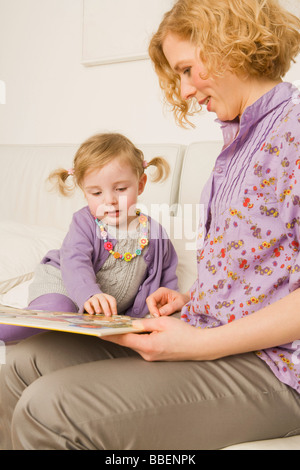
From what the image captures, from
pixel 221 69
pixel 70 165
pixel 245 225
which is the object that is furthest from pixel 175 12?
pixel 70 165

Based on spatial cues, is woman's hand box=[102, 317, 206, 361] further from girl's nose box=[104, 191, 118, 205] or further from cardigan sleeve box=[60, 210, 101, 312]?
girl's nose box=[104, 191, 118, 205]

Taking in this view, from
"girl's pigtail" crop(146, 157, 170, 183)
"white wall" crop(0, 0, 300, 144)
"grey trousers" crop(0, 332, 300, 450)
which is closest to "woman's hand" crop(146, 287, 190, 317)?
"grey trousers" crop(0, 332, 300, 450)

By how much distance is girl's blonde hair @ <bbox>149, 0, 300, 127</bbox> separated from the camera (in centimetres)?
99

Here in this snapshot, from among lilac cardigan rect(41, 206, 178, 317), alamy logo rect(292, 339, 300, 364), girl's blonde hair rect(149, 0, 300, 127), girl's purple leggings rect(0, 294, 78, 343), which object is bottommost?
girl's purple leggings rect(0, 294, 78, 343)

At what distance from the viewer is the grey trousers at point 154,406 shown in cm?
76

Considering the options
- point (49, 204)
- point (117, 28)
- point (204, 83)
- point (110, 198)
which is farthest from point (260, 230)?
point (117, 28)

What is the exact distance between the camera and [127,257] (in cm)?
148

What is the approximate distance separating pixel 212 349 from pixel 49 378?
0.85 ft

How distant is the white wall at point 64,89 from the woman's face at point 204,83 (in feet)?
4.16

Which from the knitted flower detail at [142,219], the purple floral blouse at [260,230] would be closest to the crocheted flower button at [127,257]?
the knitted flower detail at [142,219]

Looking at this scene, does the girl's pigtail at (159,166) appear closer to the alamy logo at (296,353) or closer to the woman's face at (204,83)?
the woman's face at (204,83)

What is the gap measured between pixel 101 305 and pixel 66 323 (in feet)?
1.22

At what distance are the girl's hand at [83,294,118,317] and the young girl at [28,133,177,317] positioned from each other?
5.7 inches

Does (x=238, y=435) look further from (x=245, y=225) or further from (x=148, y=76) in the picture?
(x=148, y=76)
